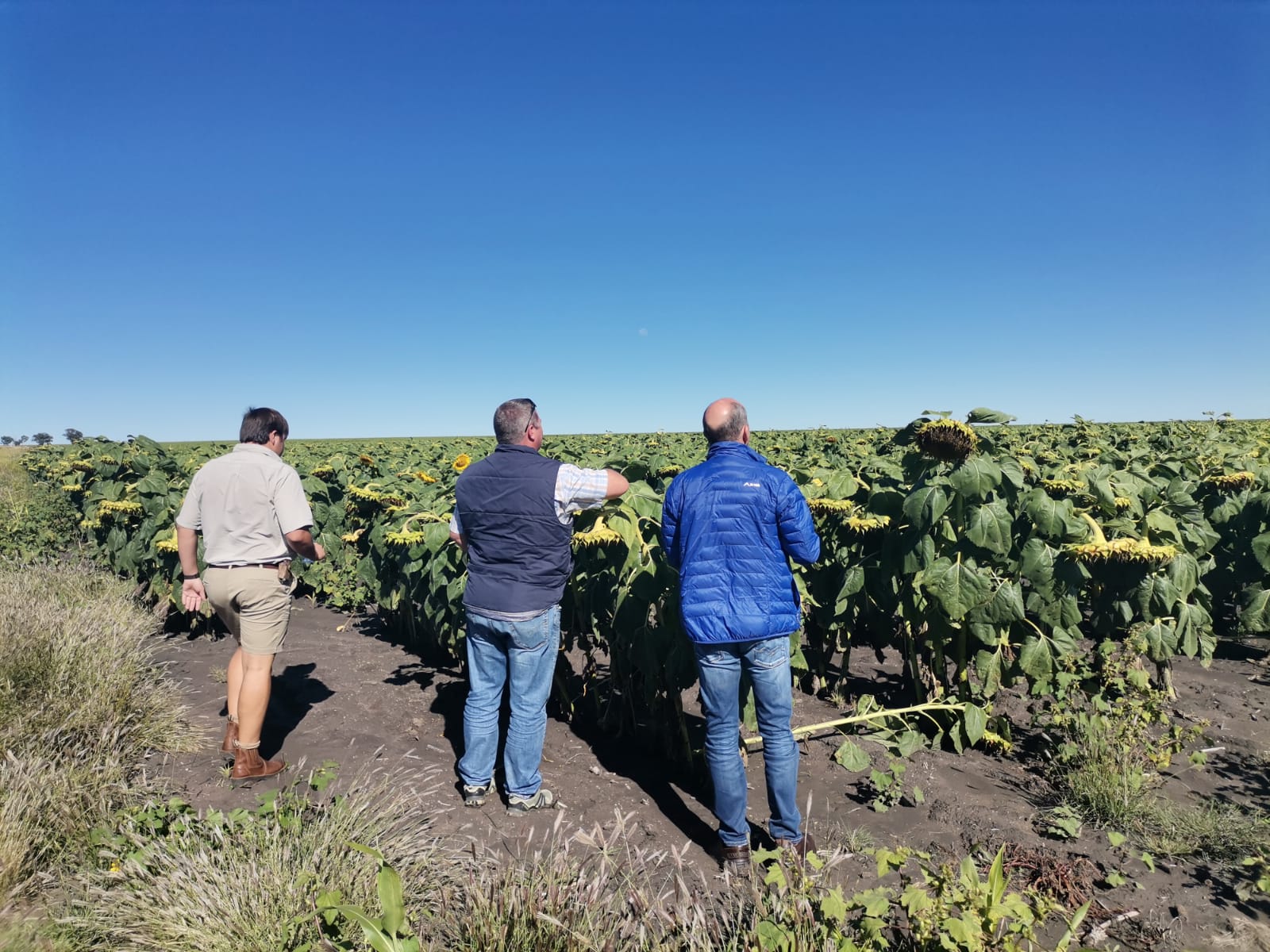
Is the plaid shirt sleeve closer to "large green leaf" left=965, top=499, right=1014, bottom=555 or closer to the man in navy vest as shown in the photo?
the man in navy vest

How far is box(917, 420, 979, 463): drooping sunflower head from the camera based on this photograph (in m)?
3.47

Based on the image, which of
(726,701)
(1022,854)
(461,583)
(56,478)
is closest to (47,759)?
(461,583)

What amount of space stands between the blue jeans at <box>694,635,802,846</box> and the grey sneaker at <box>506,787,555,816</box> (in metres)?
1.01

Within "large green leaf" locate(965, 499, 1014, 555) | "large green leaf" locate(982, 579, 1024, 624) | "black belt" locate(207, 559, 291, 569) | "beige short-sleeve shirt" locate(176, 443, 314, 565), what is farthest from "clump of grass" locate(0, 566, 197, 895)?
"large green leaf" locate(982, 579, 1024, 624)

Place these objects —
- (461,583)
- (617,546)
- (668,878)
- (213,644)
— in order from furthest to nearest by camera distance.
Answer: (213,644)
(461,583)
(617,546)
(668,878)

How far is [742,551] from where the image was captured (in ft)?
A: 10.4

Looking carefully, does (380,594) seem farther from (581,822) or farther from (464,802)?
(581,822)

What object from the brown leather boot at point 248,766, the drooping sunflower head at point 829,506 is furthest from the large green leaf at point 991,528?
the brown leather boot at point 248,766

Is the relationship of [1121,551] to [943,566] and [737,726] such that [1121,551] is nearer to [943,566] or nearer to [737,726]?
[943,566]

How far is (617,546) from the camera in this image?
13.1 feet

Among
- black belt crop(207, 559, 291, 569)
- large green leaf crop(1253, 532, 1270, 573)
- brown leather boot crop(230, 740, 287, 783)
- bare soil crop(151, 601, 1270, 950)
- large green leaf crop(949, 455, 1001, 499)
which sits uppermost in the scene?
large green leaf crop(949, 455, 1001, 499)

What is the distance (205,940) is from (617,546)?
7.82 ft

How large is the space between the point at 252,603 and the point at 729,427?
2.80 m

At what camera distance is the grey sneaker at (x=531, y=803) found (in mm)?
3787
